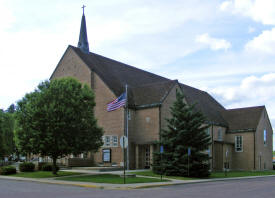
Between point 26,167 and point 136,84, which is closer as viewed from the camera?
point 26,167

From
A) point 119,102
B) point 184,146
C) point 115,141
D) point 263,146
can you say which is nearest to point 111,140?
point 115,141

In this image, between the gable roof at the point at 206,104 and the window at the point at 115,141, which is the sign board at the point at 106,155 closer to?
the window at the point at 115,141

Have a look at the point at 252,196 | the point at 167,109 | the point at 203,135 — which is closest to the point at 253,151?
the point at 167,109

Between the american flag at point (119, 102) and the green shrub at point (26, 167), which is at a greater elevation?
the american flag at point (119, 102)

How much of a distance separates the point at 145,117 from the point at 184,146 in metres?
8.99

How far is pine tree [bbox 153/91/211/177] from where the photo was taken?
30.2 meters

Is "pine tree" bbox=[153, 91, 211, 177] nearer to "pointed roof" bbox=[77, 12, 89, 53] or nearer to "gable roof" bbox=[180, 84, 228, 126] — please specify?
"gable roof" bbox=[180, 84, 228, 126]

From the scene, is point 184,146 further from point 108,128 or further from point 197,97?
point 197,97

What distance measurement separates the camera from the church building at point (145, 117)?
38219 millimetres

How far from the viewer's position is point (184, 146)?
3041cm

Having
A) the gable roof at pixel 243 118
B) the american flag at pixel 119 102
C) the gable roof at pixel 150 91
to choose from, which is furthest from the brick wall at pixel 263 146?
the american flag at pixel 119 102

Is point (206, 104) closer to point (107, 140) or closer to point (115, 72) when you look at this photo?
point (115, 72)

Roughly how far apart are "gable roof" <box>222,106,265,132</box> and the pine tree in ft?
69.8

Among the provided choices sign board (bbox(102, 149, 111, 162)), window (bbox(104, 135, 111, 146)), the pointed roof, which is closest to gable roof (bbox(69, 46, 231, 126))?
the pointed roof
